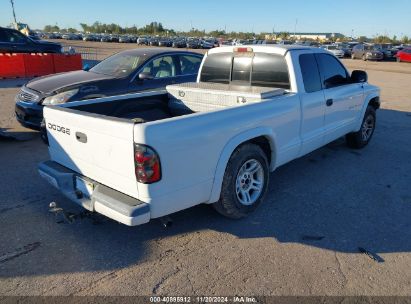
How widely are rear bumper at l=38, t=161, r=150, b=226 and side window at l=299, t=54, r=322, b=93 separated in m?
2.78

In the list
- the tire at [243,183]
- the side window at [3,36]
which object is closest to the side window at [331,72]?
the tire at [243,183]

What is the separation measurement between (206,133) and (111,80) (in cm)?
430

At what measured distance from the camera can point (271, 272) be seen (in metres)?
3.02

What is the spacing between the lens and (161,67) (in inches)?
294

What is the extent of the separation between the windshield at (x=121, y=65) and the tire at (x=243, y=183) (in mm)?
4075

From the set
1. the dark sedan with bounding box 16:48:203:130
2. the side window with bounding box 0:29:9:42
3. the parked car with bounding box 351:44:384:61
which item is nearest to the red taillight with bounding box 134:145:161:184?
the dark sedan with bounding box 16:48:203:130

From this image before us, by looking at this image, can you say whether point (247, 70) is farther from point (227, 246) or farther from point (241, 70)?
point (227, 246)

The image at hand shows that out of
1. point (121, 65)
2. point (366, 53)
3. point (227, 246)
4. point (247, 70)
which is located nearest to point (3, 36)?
point (121, 65)

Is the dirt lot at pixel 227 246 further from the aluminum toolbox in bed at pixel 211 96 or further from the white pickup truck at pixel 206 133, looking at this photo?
the aluminum toolbox in bed at pixel 211 96

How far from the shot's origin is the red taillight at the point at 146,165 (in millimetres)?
2717

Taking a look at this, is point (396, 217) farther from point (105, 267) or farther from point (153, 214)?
point (105, 267)

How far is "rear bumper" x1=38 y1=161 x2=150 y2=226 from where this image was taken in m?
2.80

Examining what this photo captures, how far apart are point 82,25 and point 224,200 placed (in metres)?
174

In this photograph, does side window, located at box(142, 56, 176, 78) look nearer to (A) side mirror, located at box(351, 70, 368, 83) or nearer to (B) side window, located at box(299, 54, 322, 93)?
(B) side window, located at box(299, 54, 322, 93)
